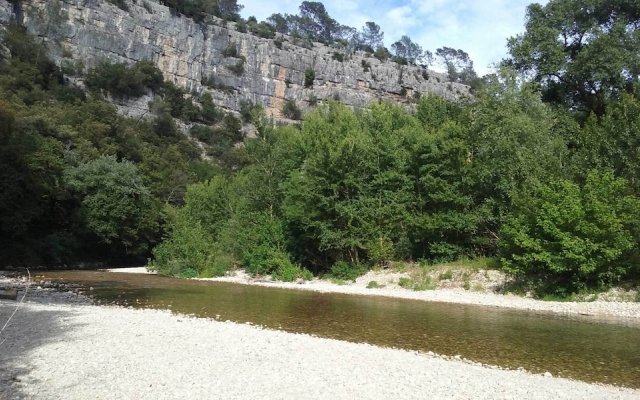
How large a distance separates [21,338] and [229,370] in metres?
5.91

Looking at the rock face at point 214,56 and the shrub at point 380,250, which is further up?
the rock face at point 214,56

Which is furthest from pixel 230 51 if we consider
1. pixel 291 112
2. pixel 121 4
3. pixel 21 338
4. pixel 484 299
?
pixel 21 338

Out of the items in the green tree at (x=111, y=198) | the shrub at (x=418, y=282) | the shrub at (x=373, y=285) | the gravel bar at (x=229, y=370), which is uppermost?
the green tree at (x=111, y=198)

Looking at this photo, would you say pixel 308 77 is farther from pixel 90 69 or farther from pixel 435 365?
pixel 435 365

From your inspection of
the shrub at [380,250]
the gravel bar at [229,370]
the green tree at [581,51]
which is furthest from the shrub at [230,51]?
the gravel bar at [229,370]

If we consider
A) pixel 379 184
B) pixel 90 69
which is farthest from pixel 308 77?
pixel 379 184

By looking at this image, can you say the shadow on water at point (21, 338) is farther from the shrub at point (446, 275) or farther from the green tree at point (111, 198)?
the green tree at point (111, 198)

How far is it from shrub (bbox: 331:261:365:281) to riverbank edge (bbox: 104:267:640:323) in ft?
1.96

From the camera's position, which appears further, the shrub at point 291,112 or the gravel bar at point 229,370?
the shrub at point 291,112

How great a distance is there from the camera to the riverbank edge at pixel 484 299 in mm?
18578

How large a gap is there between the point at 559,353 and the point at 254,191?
95.3 feet

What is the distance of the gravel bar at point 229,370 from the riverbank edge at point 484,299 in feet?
34.2

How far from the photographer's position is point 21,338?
458 inches

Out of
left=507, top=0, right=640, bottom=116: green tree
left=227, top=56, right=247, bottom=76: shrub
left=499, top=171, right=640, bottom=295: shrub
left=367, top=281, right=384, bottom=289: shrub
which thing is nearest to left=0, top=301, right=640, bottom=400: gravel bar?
left=499, top=171, right=640, bottom=295: shrub
